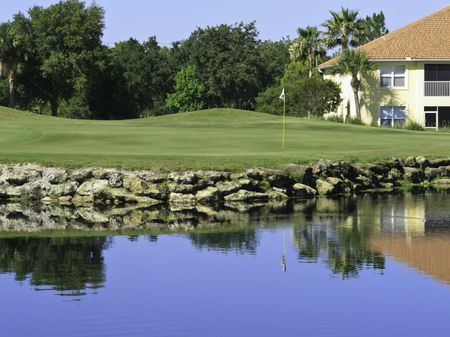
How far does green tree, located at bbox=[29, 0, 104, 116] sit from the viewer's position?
99.5 metres

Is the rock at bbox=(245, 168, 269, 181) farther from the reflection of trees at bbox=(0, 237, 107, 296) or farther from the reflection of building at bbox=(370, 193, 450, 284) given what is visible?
the reflection of trees at bbox=(0, 237, 107, 296)

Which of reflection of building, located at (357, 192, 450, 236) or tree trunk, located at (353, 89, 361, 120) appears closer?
reflection of building, located at (357, 192, 450, 236)

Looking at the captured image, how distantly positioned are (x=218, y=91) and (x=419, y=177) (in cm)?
7495

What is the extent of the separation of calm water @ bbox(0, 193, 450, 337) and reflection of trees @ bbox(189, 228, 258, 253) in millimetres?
29

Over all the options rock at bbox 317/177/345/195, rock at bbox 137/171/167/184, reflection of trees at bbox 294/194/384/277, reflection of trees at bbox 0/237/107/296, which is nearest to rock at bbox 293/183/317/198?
rock at bbox 317/177/345/195

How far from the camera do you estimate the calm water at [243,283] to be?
16.8m

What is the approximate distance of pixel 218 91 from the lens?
117 meters

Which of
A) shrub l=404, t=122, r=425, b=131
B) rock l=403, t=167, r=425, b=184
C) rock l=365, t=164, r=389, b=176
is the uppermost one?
shrub l=404, t=122, r=425, b=131

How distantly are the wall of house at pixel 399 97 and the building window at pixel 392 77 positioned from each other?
0.28 m

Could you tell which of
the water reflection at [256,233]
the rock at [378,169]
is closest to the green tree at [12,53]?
the rock at [378,169]

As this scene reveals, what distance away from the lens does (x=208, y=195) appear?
3600cm

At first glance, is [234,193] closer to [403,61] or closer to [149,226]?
[149,226]

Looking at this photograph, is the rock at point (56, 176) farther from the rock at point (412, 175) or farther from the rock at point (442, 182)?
the rock at point (442, 182)

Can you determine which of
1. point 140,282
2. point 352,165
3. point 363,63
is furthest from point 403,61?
point 140,282
